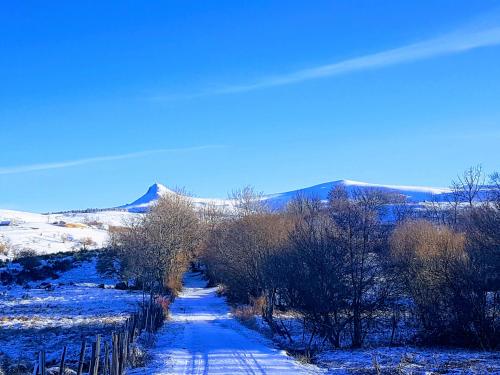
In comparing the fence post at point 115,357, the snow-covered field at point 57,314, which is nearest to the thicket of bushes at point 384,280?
the snow-covered field at point 57,314

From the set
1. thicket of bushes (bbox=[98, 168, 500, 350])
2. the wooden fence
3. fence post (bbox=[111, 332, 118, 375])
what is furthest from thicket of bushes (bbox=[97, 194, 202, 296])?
fence post (bbox=[111, 332, 118, 375])

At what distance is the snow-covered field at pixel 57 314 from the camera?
2498 cm

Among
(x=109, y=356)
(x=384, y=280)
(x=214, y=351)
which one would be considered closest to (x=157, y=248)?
(x=384, y=280)

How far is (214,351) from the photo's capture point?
21.8 meters

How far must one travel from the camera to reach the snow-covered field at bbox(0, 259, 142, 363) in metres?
25.0

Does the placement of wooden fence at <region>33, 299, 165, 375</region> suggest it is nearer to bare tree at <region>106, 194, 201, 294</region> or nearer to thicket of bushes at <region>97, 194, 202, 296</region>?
bare tree at <region>106, 194, 201, 294</region>

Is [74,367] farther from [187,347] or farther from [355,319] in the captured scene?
[355,319]

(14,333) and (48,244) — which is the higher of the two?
(48,244)

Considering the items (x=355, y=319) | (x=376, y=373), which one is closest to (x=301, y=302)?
(x=355, y=319)

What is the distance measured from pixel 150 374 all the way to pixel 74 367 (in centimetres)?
360

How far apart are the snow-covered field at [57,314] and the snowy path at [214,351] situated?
12.5 feet

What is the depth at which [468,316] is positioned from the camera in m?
26.6

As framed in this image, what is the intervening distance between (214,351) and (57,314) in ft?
64.3

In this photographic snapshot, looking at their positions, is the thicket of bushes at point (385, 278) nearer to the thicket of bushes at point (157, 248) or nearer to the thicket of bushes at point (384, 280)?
the thicket of bushes at point (384, 280)
